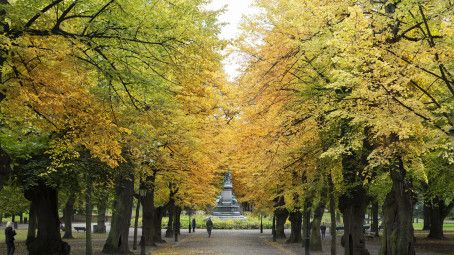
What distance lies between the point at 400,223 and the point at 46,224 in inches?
569

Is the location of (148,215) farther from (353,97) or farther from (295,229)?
(353,97)

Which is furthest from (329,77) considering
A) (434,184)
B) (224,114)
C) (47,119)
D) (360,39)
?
(224,114)

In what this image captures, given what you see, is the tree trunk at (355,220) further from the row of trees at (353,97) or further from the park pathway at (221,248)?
the park pathway at (221,248)

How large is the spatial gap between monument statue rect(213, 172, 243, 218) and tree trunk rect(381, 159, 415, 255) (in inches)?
1978

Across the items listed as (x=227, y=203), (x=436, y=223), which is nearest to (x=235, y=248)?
(x=436, y=223)

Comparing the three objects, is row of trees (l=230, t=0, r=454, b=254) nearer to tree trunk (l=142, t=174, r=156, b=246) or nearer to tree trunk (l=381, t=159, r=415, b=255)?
tree trunk (l=381, t=159, r=415, b=255)

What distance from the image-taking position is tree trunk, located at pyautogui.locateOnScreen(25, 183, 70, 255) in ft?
72.6

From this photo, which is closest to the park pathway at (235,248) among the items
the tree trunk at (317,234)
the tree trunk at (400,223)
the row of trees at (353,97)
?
the tree trunk at (317,234)

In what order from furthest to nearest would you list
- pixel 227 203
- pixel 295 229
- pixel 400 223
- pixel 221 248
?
pixel 227 203, pixel 295 229, pixel 221 248, pixel 400 223

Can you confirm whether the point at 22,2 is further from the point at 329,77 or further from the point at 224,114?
the point at 224,114

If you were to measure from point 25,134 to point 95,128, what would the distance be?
7097mm

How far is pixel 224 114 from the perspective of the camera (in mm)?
33531

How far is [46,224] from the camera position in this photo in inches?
888

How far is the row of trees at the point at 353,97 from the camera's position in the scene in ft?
36.8
